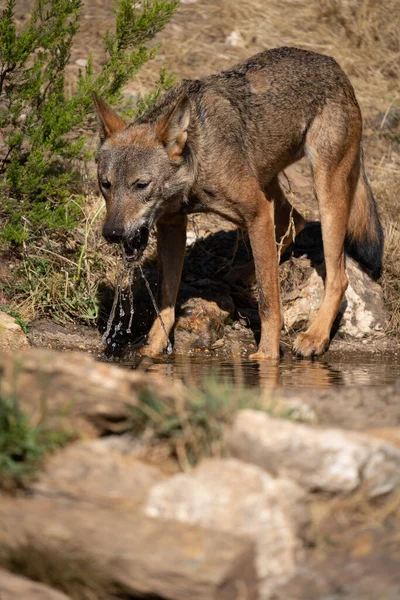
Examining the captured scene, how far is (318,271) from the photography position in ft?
27.2

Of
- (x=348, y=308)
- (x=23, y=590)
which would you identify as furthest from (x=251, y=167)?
(x=23, y=590)

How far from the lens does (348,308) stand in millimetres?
8203

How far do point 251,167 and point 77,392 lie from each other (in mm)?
4166

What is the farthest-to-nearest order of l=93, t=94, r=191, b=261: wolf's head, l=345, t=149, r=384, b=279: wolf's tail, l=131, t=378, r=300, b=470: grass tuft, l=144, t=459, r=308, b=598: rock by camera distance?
l=345, t=149, r=384, b=279: wolf's tail < l=93, t=94, r=191, b=261: wolf's head < l=131, t=378, r=300, b=470: grass tuft < l=144, t=459, r=308, b=598: rock

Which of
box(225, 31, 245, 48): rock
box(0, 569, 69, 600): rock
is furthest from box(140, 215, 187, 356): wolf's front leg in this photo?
box(225, 31, 245, 48): rock

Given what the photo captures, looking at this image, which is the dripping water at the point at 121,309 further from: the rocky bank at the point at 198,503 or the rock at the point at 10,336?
the rocky bank at the point at 198,503

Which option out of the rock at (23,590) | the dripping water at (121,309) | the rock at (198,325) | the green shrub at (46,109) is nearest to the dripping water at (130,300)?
the dripping water at (121,309)

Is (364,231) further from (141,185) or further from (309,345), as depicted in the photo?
(141,185)

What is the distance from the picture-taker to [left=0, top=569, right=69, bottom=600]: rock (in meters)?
2.75

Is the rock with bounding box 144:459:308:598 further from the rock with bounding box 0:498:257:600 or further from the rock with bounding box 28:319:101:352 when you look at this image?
the rock with bounding box 28:319:101:352

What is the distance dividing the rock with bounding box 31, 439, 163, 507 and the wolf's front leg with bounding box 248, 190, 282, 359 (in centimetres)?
415

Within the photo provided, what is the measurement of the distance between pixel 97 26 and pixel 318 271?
564cm

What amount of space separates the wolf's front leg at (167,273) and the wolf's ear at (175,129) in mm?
809

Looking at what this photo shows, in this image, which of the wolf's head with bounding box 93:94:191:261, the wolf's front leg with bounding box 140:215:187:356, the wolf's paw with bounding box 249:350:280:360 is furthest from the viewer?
the wolf's front leg with bounding box 140:215:187:356
